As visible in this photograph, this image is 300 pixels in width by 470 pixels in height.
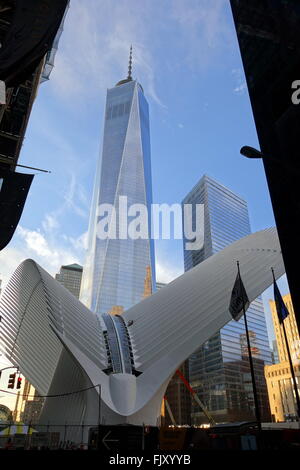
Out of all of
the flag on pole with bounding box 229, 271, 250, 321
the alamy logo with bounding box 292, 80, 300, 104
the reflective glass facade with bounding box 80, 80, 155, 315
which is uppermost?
the reflective glass facade with bounding box 80, 80, 155, 315

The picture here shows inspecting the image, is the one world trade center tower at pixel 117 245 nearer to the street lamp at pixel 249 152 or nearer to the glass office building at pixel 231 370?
the glass office building at pixel 231 370

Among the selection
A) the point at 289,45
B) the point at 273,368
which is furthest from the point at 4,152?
the point at 273,368

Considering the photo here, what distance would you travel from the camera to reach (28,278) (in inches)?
1544

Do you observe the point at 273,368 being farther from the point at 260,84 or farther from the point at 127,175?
the point at 127,175

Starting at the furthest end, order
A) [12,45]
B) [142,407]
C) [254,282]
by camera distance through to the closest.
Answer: [254,282] < [142,407] < [12,45]

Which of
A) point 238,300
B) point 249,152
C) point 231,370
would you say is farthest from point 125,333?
point 231,370

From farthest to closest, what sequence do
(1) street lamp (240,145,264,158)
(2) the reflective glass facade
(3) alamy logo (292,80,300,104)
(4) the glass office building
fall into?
(2) the reflective glass facade < (4) the glass office building < (3) alamy logo (292,80,300,104) < (1) street lamp (240,145,264,158)

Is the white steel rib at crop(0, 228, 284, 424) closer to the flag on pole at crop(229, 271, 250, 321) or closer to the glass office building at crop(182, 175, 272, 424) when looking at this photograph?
the flag on pole at crop(229, 271, 250, 321)

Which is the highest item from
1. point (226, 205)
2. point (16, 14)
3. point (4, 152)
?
point (226, 205)

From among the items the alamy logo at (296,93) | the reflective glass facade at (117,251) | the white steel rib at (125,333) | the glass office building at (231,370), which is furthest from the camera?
the reflective glass facade at (117,251)

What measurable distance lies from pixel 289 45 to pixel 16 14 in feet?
37.6

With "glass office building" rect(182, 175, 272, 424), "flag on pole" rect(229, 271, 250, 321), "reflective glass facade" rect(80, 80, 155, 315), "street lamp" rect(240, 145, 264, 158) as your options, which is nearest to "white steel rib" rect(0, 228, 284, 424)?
"flag on pole" rect(229, 271, 250, 321)

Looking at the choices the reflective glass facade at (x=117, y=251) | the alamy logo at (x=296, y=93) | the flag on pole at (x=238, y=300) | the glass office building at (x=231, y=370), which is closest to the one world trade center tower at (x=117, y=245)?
the reflective glass facade at (x=117, y=251)

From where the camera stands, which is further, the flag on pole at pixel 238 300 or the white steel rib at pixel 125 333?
the white steel rib at pixel 125 333
